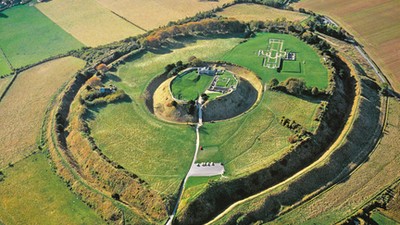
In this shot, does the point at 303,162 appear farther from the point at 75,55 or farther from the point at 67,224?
the point at 75,55

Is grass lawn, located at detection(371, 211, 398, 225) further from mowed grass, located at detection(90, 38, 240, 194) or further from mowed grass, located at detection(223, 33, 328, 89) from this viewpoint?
mowed grass, located at detection(223, 33, 328, 89)

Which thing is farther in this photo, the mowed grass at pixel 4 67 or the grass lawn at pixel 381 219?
the mowed grass at pixel 4 67

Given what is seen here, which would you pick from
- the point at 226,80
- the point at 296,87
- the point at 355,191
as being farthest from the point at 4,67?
the point at 355,191

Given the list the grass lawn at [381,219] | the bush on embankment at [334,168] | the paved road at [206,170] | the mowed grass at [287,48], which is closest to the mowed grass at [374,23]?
the bush on embankment at [334,168]

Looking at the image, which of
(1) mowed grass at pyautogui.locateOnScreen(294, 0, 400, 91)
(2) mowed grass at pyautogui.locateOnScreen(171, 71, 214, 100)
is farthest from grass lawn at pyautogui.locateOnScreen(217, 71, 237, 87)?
(1) mowed grass at pyautogui.locateOnScreen(294, 0, 400, 91)

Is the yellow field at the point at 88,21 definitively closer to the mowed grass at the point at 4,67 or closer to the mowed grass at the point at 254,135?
the mowed grass at the point at 4,67

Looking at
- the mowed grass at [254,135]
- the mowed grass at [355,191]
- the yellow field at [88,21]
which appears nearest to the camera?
the mowed grass at [355,191]

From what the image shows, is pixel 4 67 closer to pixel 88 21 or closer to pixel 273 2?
pixel 88 21
